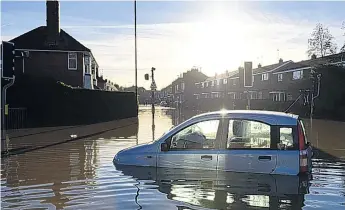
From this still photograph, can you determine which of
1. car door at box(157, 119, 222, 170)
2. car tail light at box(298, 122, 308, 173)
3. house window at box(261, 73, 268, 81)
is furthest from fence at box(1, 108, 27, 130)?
house window at box(261, 73, 268, 81)

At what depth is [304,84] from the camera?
5012 cm

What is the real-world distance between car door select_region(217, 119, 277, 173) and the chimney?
111ft

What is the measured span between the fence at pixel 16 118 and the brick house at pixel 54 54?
1402cm

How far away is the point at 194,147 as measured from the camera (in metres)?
8.68

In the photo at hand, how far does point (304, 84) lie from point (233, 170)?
144 ft

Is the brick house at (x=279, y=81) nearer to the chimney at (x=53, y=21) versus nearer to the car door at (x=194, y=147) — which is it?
the chimney at (x=53, y=21)

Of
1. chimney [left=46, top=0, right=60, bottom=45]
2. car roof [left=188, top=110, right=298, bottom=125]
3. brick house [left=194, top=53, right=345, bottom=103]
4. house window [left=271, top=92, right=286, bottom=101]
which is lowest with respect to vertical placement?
car roof [left=188, top=110, right=298, bottom=125]

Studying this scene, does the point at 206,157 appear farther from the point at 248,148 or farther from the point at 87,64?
the point at 87,64

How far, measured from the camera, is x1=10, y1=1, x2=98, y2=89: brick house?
41.6 meters

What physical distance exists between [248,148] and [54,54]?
1435 inches

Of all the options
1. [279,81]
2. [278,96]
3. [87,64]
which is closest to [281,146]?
[87,64]

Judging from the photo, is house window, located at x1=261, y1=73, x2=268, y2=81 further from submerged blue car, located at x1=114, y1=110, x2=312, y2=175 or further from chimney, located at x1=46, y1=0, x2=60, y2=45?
submerged blue car, located at x1=114, y1=110, x2=312, y2=175

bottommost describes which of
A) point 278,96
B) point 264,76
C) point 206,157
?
point 206,157

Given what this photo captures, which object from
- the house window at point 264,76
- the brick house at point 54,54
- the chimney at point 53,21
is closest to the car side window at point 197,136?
the chimney at point 53,21
